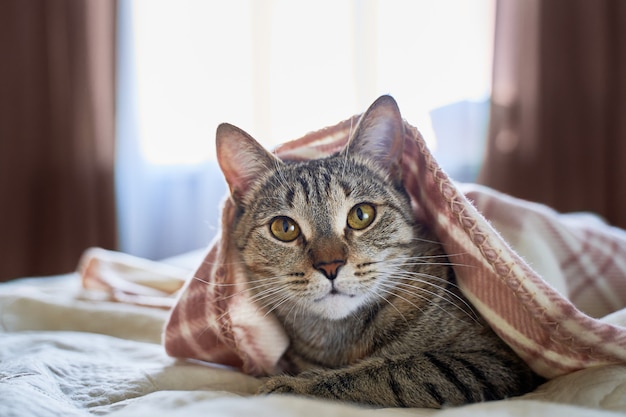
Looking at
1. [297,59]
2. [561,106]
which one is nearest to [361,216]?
[297,59]

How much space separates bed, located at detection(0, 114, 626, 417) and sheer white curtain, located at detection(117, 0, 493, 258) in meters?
1.55

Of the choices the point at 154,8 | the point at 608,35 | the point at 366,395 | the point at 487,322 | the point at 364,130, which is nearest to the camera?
the point at 366,395

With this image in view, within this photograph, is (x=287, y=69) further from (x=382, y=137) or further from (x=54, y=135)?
(x=382, y=137)

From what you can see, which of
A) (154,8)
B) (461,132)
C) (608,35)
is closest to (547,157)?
(461,132)

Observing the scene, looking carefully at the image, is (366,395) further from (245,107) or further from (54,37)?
(54,37)

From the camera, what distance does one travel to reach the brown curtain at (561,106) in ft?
8.52

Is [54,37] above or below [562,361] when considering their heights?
above

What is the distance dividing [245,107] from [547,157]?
1680 millimetres

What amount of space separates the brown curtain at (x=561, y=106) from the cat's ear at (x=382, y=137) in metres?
1.83

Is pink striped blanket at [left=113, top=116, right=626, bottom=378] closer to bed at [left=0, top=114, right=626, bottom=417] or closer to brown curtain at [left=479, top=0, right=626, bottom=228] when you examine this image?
bed at [left=0, top=114, right=626, bottom=417]

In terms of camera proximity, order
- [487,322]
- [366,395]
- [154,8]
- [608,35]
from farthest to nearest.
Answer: [154,8] → [608,35] → [487,322] → [366,395]

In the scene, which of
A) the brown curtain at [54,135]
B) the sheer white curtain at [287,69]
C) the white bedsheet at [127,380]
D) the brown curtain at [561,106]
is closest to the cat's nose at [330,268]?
the white bedsheet at [127,380]

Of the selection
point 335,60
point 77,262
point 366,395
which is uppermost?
point 335,60

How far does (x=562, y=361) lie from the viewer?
2.66 ft
